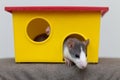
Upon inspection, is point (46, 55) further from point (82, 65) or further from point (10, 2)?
point (10, 2)

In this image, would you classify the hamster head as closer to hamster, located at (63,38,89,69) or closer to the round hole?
hamster, located at (63,38,89,69)

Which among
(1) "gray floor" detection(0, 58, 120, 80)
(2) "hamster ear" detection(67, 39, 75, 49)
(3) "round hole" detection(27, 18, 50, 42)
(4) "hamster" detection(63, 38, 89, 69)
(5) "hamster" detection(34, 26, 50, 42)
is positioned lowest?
(1) "gray floor" detection(0, 58, 120, 80)

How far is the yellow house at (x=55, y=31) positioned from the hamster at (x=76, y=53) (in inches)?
1.6

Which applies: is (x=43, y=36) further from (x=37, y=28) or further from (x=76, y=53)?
(x=76, y=53)

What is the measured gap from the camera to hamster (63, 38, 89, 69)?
3.51 feet

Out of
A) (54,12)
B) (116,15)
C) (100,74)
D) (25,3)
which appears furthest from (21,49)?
(116,15)

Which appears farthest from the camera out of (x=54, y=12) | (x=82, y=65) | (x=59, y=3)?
(x=59, y=3)

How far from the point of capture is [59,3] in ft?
5.33

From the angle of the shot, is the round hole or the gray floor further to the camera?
the round hole

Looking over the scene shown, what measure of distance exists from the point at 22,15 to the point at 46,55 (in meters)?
0.20

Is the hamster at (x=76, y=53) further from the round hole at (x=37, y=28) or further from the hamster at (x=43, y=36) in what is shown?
the round hole at (x=37, y=28)

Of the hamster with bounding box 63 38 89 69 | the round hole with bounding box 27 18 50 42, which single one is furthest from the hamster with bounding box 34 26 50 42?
the hamster with bounding box 63 38 89 69

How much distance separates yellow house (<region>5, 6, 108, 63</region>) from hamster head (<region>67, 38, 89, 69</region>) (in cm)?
6

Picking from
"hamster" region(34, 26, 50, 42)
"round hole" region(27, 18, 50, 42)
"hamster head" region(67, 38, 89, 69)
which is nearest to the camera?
"hamster head" region(67, 38, 89, 69)
